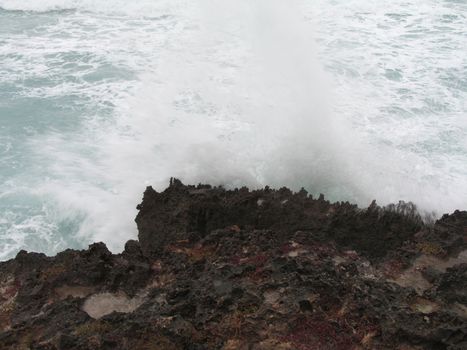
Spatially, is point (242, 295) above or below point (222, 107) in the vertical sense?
above

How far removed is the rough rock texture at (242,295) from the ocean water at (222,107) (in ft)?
18.6

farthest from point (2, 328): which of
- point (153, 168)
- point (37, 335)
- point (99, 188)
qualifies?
point (153, 168)

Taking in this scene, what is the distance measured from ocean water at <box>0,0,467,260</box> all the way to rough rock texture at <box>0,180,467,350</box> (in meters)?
5.66

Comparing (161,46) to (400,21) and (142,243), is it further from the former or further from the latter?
(142,243)

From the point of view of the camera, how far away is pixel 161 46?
27094 millimetres

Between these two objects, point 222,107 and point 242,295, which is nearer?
point 242,295

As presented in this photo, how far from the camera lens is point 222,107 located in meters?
21.4

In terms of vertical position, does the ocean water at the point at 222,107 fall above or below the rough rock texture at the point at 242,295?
below

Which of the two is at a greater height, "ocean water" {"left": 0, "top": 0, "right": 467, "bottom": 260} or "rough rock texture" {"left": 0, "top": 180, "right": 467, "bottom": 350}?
"rough rock texture" {"left": 0, "top": 180, "right": 467, "bottom": 350}

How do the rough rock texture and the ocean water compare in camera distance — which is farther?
the ocean water

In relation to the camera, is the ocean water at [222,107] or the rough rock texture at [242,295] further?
the ocean water at [222,107]

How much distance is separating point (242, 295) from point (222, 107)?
45.4 ft

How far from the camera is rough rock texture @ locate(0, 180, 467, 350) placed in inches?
305

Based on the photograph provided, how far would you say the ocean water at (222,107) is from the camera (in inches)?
659
